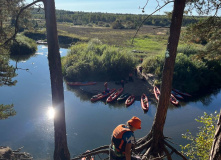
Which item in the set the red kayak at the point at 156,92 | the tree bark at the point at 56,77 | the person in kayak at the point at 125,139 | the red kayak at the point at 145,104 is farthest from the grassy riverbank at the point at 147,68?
the person in kayak at the point at 125,139

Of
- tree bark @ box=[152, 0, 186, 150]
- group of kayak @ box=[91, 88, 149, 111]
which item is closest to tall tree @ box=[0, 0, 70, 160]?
tree bark @ box=[152, 0, 186, 150]

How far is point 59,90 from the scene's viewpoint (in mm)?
7020

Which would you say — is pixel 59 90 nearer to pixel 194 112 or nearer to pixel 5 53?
pixel 5 53

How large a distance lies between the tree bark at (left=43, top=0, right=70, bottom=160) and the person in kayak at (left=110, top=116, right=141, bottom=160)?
2.80 meters

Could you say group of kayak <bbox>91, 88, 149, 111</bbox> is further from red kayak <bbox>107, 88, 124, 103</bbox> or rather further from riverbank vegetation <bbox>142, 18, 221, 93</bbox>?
riverbank vegetation <bbox>142, 18, 221, 93</bbox>

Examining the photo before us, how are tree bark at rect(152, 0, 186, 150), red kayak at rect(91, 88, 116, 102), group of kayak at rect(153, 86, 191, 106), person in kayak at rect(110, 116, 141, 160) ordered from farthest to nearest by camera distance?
red kayak at rect(91, 88, 116, 102) < group of kayak at rect(153, 86, 191, 106) < tree bark at rect(152, 0, 186, 150) < person in kayak at rect(110, 116, 141, 160)

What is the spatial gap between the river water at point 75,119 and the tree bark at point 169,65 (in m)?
10.7

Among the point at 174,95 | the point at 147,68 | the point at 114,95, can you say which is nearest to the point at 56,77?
the point at 114,95

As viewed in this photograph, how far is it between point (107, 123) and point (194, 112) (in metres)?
9.77

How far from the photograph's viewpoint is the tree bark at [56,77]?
645 cm

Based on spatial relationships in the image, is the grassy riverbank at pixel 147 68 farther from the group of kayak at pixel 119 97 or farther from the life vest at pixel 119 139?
the life vest at pixel 119 139

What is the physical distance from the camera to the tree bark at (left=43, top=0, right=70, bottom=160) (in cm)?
645

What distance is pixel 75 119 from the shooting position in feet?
67.7

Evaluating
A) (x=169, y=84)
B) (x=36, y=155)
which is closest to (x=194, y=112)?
(x=36, y=155)
